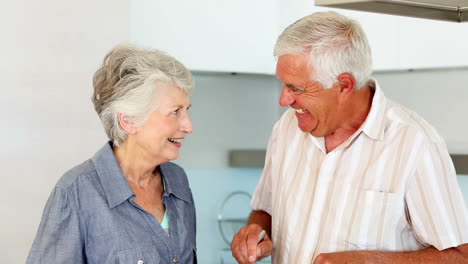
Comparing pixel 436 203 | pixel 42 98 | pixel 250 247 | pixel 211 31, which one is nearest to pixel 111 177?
pixel 250 247

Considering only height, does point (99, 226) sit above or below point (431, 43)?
below

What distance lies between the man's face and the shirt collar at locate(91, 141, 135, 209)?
40cm

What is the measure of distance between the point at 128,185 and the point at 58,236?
199mm

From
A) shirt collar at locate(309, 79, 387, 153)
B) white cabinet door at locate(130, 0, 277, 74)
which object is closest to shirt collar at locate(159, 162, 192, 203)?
shirt collar at locate(309, 79, 387, 153)

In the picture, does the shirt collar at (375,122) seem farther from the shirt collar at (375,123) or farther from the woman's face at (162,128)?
the woman's face at (162,128)

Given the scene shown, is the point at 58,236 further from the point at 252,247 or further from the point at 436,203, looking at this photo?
the point at 436,203

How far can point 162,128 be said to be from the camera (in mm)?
1832

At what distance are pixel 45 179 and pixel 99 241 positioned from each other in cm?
61

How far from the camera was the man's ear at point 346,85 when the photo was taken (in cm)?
176

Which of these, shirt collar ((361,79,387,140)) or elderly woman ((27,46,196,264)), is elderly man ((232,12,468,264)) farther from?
elderly woman ((27,46,196,264))

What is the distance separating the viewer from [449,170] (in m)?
1.69

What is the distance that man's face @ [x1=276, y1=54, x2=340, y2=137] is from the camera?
1755mm

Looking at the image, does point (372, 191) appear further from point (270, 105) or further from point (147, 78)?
point (270, 105)

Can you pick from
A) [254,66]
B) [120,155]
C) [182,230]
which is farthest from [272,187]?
[254,66]
